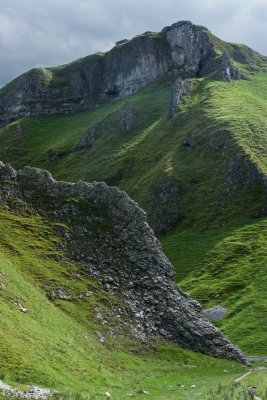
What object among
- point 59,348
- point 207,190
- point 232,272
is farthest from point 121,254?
point 207,190

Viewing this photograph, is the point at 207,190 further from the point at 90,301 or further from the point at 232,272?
the point at 90,301

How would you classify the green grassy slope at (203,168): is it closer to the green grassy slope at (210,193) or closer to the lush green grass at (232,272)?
the green grassy slope at (210,193)

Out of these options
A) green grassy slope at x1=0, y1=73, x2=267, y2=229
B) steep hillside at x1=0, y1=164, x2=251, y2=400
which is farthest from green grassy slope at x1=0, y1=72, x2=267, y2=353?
steep hillside at x1=0, y1=164, x2=251, y2=400

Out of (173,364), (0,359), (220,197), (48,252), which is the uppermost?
(220,197)

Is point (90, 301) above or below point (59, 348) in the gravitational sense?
above

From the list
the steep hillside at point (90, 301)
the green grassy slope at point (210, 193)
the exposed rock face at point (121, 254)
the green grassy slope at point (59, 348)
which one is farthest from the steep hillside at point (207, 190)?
the green grassy slope at point (59, 348)

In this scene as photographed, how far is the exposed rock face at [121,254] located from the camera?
6094 cm

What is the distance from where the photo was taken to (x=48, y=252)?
61625 mm

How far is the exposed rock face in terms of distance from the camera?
60.9m

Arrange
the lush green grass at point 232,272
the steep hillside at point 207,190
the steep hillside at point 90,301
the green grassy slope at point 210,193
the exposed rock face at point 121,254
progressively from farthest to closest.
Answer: the steep hillside at point 207,190 → the green grassy slope at point 210,193 → the lush green grass at point 232,272 → the exposed rock face at point 121,254 → the steep hillside at point 90,301

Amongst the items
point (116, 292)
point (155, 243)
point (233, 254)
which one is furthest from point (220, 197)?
point (116, 292)

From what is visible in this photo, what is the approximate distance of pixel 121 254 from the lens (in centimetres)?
6550

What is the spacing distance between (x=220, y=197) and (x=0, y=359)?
122 m

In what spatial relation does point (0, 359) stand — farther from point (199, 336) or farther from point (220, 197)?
point (220, 197)
